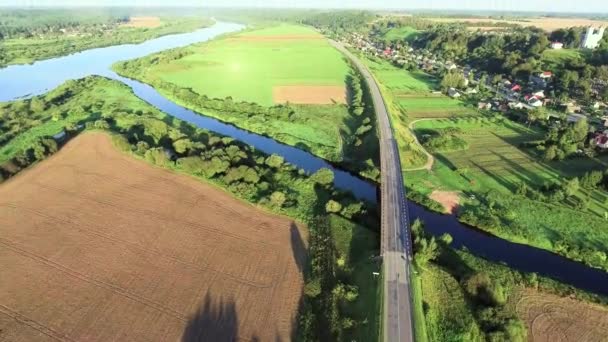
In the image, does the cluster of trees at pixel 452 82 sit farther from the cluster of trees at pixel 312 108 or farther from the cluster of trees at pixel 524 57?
the cluster of trees at pixel 312 108

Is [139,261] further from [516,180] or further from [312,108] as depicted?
[312,108]

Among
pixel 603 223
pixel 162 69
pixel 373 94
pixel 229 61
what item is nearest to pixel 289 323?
pixel 603 223

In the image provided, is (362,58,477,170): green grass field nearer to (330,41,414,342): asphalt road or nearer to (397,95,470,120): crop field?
(397,95,470,120): crop field

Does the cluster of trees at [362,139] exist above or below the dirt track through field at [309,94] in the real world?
below

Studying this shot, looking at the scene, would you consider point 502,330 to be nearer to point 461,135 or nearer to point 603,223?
point 603,223

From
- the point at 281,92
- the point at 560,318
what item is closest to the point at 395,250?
the point at 560,318

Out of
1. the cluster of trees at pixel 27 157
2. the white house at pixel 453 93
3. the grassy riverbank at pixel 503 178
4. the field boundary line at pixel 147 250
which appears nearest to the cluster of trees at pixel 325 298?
the field boundary line at pixel 147 250

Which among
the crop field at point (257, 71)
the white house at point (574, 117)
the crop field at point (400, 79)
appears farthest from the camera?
the crop field at point (400, 79)

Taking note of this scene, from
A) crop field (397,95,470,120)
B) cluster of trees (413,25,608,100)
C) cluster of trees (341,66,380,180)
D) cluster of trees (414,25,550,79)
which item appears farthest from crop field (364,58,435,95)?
cluster of trees (413,25,608,100)
